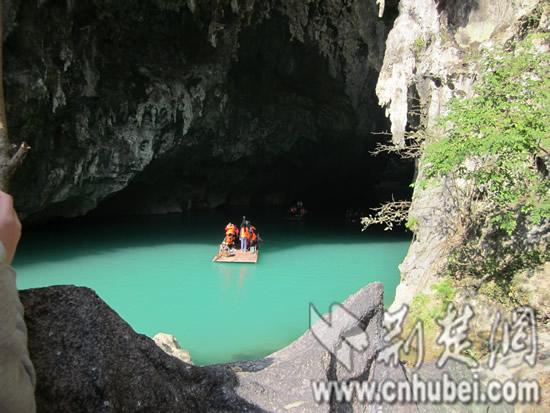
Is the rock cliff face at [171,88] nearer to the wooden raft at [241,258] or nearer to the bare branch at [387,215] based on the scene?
the wooden raft at [241,258]

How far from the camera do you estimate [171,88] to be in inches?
601

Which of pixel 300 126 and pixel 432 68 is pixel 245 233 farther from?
pixel 300 126

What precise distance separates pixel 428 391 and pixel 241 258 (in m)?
10.3

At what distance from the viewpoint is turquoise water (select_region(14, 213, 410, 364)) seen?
8.39m

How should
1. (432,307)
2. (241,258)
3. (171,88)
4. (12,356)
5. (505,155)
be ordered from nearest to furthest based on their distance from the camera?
(12,356) → (505,155) → (432,307) → (241,258) → (171,88)

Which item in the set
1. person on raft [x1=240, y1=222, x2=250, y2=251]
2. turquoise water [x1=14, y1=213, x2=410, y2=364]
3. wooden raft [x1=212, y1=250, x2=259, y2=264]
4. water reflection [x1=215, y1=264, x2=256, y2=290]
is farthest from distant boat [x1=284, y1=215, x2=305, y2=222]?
water reflection [x1=215, y1=264, x2=256, y2=290]

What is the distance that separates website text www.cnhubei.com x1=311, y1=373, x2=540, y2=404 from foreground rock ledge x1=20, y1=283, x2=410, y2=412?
6cm

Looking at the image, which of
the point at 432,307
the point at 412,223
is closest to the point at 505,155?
the point at 432,307

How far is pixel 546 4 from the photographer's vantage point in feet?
23.0

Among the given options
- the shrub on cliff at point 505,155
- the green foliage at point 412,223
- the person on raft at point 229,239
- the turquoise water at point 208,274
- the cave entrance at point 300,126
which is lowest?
the turquoise water at point 208,274

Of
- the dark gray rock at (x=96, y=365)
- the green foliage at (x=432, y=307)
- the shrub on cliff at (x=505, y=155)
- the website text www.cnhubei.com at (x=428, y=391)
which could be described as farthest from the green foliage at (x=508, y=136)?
the dark gray rock at (x=96, y=365)

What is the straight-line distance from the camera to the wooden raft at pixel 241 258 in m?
13.2

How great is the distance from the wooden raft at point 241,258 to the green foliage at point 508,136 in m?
8.04

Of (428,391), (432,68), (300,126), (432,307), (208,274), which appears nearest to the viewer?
(428,391)
